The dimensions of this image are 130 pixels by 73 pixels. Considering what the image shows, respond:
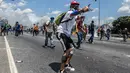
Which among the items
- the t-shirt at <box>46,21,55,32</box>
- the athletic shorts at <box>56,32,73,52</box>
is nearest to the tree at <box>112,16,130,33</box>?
the t-shirt at <box>46,21,55,32</box>

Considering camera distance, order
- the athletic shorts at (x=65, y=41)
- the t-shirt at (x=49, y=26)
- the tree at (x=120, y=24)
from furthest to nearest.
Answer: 1. the tree at (x=120, y=24)
2. the t-shirt at (x=49, y=26)
3. the athletic shorts at (x=65, y=41)

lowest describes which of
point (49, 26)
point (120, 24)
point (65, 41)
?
point (65, 41)

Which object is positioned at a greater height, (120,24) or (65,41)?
(120,24)

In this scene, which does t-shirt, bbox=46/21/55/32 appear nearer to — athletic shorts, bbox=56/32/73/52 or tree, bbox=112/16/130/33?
athletic shorts, bbox=56/32/73/52

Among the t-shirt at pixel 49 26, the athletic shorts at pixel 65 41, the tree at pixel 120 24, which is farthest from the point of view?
the tree at pixel 120 24

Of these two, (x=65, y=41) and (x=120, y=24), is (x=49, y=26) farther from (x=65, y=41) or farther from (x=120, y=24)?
(x=120, y=24)

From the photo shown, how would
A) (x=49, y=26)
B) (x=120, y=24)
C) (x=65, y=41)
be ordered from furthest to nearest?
(x=120, y=24) → (x=49, y=26) → (x=65, y=41)

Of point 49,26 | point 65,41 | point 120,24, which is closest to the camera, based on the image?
point 65,41

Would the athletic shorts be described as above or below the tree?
below

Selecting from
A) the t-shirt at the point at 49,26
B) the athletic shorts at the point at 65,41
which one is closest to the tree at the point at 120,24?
the t-shirt at the point at 49,26

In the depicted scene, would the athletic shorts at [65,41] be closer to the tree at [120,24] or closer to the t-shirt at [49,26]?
the t-shirt at [49,26]

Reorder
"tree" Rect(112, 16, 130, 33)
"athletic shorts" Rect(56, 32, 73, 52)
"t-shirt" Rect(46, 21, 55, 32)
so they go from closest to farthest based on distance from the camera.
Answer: "athletic shorts" Rect(56, 32, 73, 52), "t-shirt" Rect(46, 21, 55, 32), "tree" Rect(112, 16, 130, 33)

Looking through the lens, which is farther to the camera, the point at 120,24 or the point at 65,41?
the point at 120,24

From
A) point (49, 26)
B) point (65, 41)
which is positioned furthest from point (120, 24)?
point (65, 41)
